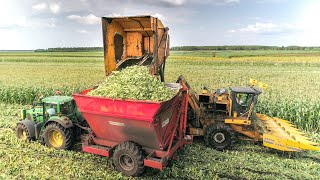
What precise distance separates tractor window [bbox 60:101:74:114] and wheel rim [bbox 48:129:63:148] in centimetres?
63

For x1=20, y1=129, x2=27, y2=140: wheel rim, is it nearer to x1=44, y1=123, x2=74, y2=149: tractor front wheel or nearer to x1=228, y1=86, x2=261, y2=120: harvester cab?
x1=44, y1=123, x2=74, y2=149: tractor front wheel

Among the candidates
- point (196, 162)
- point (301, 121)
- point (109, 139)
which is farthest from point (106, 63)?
point (301, 121)

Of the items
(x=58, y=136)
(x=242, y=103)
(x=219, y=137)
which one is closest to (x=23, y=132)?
(x=58, y=136)

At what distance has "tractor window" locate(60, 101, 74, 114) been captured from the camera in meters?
7.53

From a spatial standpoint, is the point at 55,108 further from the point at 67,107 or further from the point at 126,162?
the point at 126,162

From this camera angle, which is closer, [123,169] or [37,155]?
[123,169]

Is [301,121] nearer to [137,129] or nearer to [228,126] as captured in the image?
[228,126]

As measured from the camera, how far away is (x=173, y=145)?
646 centimetres

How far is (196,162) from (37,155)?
4232 mm

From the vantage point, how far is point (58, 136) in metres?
7.41

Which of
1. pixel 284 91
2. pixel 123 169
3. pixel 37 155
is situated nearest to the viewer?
pixel 123 169

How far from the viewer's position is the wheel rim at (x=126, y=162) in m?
5.98

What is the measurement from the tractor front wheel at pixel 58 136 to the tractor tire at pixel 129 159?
1861 millimetres

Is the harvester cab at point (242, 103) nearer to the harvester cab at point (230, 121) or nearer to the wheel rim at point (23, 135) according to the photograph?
the harvester cab at point (230, 121)
